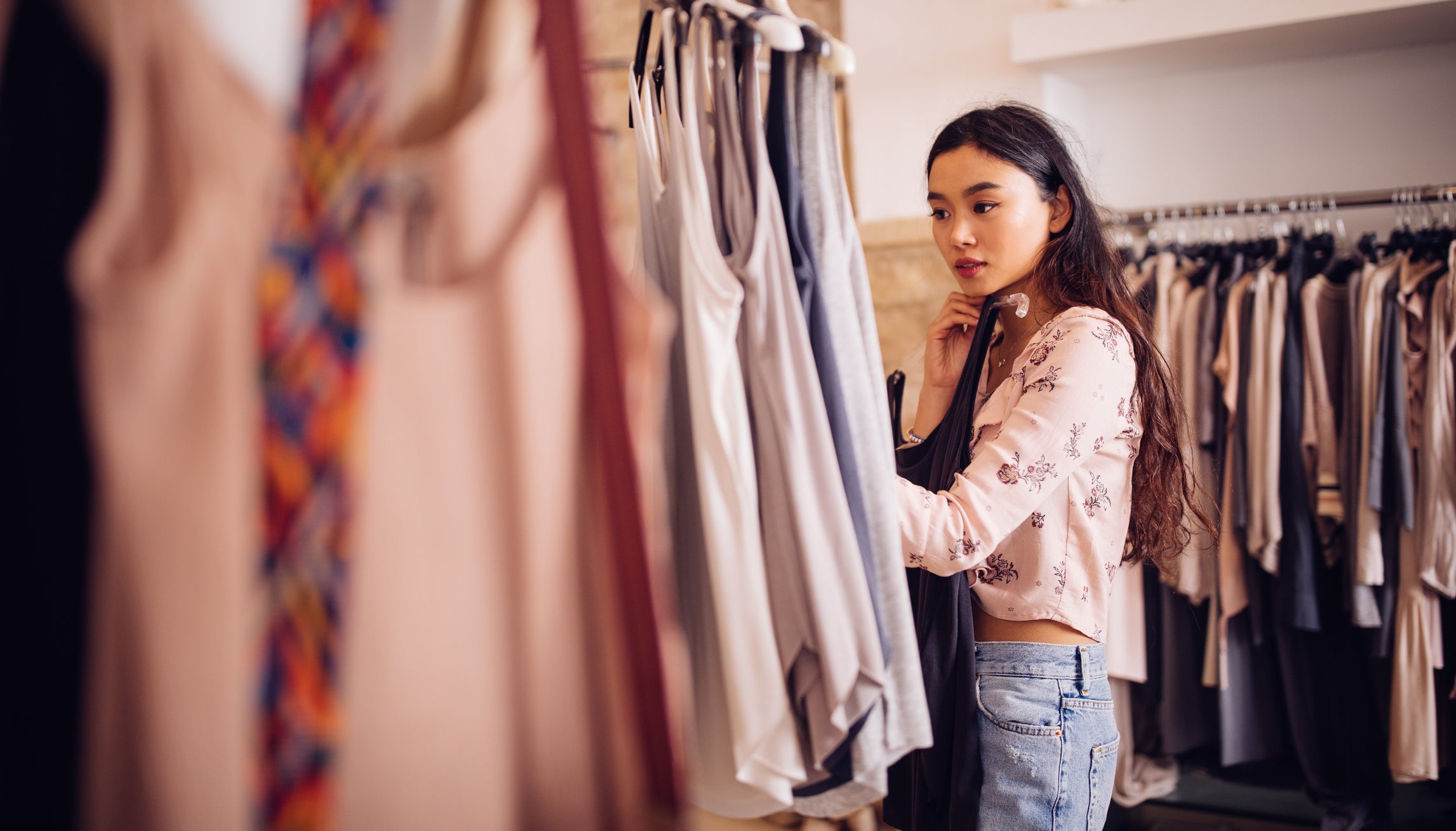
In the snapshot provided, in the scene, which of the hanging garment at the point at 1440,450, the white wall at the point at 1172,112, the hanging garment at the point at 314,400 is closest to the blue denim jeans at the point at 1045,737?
the hanging garment at the point at 314,400

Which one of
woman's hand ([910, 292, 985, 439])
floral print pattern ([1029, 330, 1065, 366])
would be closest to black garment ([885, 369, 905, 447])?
woman's hand ([910, 292, 985, 439])

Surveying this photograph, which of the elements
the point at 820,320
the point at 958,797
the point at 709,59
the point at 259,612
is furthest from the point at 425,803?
the point at 958,797

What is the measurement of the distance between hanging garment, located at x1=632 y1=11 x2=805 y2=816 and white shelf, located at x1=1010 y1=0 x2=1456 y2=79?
1.99 m

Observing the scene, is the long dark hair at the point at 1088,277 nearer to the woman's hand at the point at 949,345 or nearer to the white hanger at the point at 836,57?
the woman's hand at the point at 949,345

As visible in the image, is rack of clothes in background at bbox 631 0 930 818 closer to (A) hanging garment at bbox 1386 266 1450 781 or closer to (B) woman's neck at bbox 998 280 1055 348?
(B) woman's neck at bbox 998 280 1055 348

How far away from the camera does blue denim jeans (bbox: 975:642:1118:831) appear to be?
3.85 feet

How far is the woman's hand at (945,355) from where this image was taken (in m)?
1.47

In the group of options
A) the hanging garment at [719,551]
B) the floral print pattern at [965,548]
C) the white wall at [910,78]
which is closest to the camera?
the hanging garment at [719,551]

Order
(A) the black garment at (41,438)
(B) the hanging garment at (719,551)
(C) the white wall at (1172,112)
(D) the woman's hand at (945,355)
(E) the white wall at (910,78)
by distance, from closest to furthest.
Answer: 1. (A) the black garment at (41,438)
2. (B) the hanging garment at (719,551)
3. (D) the woman's hand at (945,355)
4. (C) the white wall at (1172,112)
5. (E) the white wall at (910,78)

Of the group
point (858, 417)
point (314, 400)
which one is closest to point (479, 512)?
point (314, 400)

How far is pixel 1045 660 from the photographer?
122 centimetres

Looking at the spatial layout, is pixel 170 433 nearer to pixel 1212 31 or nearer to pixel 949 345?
pixel 949 345

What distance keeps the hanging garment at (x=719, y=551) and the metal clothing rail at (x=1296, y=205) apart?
165cm

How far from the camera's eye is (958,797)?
3.93 ft
